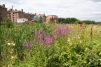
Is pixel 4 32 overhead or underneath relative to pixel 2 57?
overhead

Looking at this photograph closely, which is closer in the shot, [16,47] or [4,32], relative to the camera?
[16,47]

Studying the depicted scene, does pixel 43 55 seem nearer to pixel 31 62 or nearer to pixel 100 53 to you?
pixel 31 62

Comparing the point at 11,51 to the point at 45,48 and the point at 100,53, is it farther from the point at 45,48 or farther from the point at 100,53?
the point at 100,53

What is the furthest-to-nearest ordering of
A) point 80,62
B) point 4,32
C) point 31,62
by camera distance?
point 4,32
point 31,62
point 80,62

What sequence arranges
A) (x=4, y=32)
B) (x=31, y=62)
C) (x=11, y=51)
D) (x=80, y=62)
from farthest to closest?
(x=4, y=32), (x=11, y=51), (x=31, y=62), (x=80, y=62)

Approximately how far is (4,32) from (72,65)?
11.8ft

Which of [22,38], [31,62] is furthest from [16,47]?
[31,62]

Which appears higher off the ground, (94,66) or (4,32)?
(4,32)

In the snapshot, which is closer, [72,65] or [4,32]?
[72,65]

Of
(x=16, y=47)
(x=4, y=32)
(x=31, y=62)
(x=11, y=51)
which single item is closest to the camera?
(x=31, y=62)

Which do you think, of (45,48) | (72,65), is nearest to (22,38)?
(45,48)

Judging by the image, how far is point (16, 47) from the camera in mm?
8086

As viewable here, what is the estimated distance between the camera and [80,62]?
573 cm

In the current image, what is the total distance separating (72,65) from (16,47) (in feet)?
9.24
